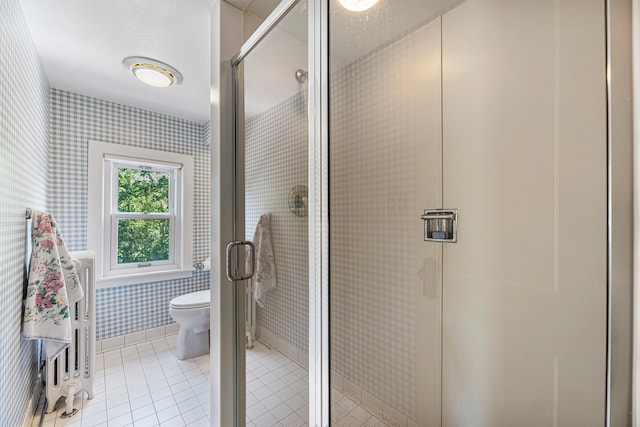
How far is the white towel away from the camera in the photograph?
124 cm

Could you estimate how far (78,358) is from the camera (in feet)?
5.96

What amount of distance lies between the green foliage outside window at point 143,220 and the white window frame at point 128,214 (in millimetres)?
48

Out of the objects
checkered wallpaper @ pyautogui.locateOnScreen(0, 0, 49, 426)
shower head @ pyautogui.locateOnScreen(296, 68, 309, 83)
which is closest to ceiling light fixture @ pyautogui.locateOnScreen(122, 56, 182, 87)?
checkered wallpaper @ pyautogui.locateOnScreen(0, 0, 49, 426)

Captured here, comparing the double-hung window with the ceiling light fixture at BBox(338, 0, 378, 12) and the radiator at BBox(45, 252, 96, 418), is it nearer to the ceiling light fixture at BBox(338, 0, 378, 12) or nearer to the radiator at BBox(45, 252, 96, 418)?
the radiator at BBox(45, 252, 96, 418)

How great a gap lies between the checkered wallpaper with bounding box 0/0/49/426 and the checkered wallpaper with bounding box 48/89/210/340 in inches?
23.4

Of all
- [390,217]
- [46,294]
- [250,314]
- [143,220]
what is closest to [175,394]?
[46,294]

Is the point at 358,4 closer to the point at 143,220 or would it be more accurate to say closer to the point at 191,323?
the point at 191,323

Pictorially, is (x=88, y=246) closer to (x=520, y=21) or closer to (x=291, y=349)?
(x=291, y=349)

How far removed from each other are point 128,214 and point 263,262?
7.09 feet

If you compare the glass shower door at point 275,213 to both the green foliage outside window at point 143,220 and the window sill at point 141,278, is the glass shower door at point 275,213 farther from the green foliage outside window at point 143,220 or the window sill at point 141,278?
the green foliage outside window at point 143,220

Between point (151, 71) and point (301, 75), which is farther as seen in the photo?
point (151, 71)

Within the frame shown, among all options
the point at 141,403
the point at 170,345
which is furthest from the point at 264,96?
the point at 170,345

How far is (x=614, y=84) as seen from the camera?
2.03 feet

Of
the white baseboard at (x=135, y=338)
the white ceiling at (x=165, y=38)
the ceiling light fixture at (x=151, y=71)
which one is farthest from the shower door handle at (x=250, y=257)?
the white baseboard at (x=135, y=338)
